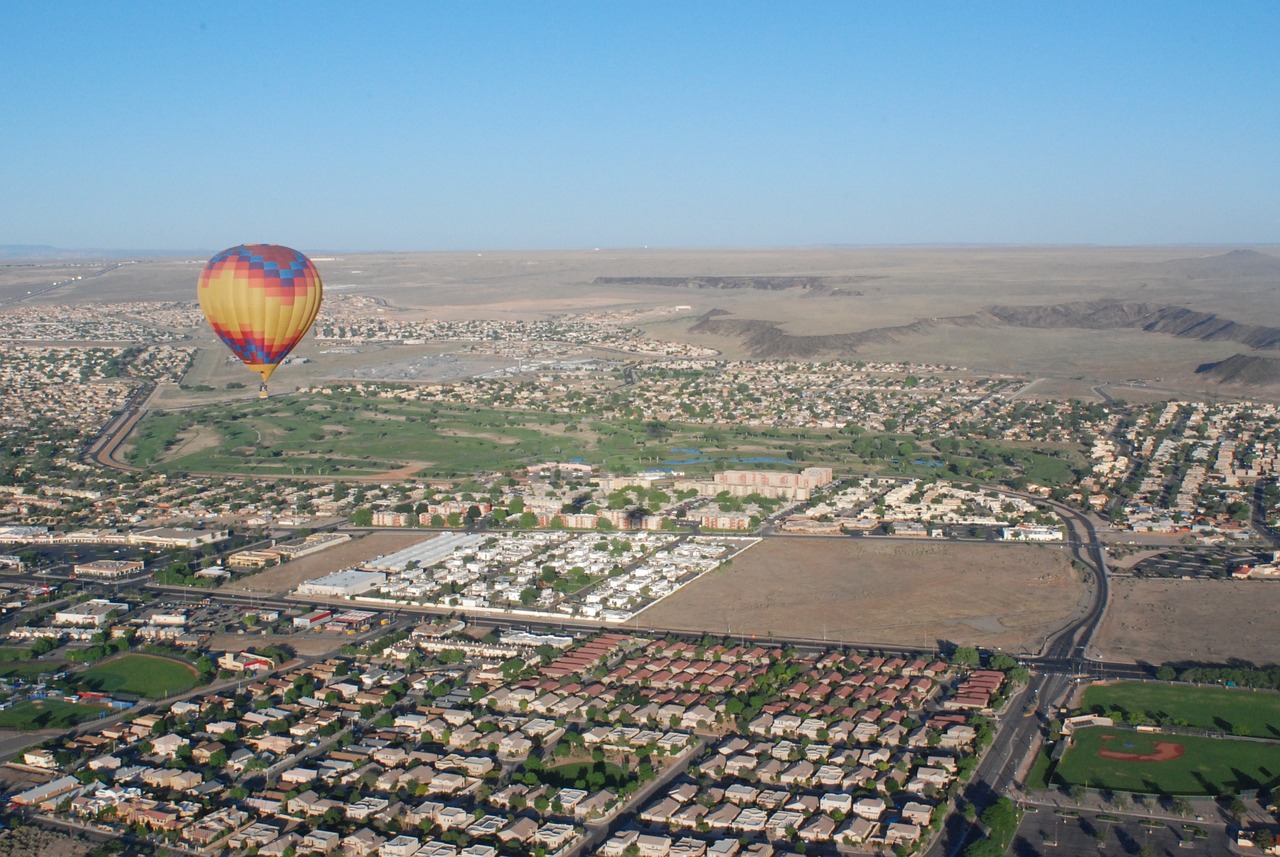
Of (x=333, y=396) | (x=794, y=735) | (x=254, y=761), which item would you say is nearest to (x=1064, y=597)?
(x=794, y=735)

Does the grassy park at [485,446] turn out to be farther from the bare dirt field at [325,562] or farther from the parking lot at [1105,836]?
the parking lot at [1105,836]

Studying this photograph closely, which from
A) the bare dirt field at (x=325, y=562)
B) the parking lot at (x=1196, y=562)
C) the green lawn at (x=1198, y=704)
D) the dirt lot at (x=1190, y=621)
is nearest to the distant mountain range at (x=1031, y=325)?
the parking lot at (x=1196, y=562)

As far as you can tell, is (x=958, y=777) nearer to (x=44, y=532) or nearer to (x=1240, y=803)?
(x=1240, y=803)

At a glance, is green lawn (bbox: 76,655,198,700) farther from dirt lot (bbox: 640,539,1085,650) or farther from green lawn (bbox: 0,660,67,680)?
A: dirt lot (bbox: 640,539,1085,650)

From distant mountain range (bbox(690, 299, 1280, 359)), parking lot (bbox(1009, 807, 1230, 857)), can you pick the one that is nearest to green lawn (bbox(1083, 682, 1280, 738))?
parking lot (bbox(1009, 807, 1230, 857))

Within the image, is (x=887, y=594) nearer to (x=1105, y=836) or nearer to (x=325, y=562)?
(x=1105, y=836)

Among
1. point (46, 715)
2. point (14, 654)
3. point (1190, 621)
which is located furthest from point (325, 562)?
point (1190, 621)
